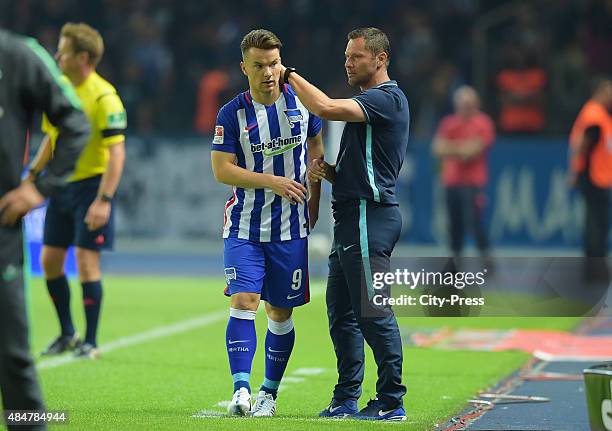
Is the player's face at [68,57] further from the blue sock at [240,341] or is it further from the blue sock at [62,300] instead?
the blue sock at [240,341]

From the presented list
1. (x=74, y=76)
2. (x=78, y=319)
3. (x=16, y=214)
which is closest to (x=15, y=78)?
(x=16, y=214)

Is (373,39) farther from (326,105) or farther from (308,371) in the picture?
(308,371)

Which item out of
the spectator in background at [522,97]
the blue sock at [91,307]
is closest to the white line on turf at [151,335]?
the blue sock at [91,307]

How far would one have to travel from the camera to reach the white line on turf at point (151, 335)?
394 inches

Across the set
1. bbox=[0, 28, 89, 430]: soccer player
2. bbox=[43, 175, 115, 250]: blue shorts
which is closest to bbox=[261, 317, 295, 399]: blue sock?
bbox=[0, 28, 89, 430]: soccer player

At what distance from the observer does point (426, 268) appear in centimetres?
716

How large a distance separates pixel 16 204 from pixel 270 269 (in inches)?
99.4

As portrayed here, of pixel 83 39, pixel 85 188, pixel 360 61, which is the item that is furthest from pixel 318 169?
pixel 85 188

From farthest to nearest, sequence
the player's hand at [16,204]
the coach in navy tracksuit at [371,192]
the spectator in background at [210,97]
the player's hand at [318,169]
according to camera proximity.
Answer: the spectator in background at [210,97]
the player's hand at [318,169]
the coach in navy tracksuit at [371,192]
the player's hand at [16,204]

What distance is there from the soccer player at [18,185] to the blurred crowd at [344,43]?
15176 millimetres

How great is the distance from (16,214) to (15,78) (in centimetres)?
54

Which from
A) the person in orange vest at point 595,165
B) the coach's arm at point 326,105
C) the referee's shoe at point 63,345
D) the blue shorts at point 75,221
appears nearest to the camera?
the coach's arm at point 326,105

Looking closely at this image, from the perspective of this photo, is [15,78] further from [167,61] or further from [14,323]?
[167,61]

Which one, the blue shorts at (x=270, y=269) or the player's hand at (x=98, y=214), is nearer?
the blue shorts at (x=270, y=269)
